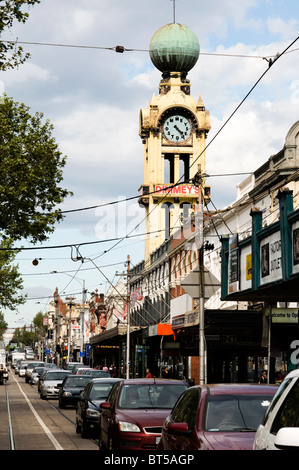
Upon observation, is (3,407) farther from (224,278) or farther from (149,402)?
(149,402)

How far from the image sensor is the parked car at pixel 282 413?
661cm

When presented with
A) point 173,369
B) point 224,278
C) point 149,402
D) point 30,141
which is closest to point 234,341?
point 224,278

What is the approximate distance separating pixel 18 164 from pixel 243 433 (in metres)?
18.7

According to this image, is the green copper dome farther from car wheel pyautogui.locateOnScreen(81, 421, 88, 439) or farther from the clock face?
car wheel pyautogui.locateOnScreen(81, 421, 88, 439)

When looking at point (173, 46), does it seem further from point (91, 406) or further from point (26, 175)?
point (91, 406)

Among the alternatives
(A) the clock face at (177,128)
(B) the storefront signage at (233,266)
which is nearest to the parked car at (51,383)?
(B) the storefront signage at (233,266)

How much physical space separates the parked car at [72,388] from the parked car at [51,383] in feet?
28.7

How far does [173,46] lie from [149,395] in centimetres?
7385

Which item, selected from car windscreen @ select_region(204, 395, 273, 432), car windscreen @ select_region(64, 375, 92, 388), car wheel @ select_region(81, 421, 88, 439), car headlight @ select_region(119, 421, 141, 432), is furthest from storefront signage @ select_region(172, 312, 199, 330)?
car windscreen @ select_region(204, 395, 273, 432)

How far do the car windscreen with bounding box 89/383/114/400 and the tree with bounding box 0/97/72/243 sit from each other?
725 centimetres

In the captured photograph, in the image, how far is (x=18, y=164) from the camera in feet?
89.0

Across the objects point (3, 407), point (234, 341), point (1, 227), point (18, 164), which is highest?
point (18, 164)

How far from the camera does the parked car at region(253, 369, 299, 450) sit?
6.61 m
